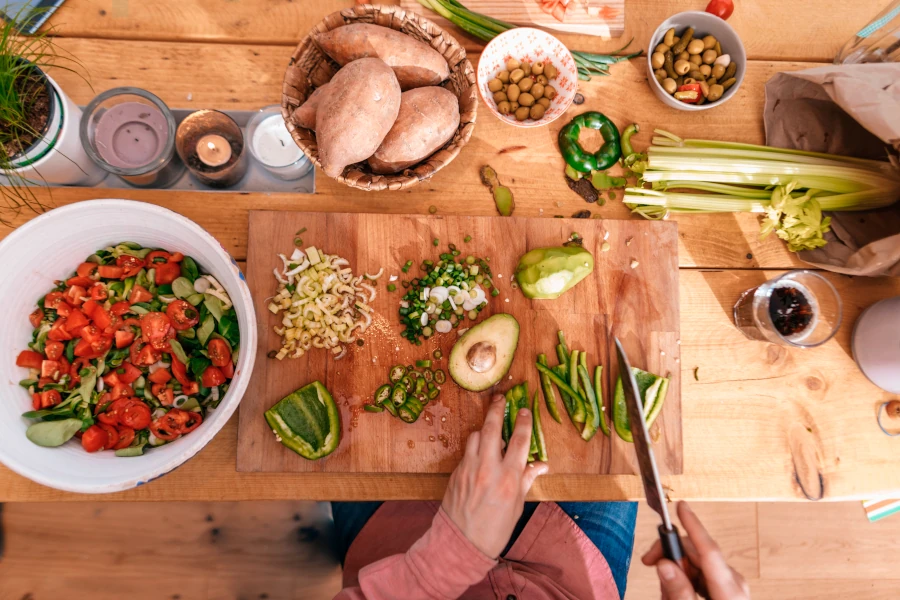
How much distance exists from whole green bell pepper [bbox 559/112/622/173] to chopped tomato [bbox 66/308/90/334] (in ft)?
4.68

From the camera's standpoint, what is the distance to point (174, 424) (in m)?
1.28

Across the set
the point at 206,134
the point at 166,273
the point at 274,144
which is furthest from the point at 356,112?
the point at 166,273

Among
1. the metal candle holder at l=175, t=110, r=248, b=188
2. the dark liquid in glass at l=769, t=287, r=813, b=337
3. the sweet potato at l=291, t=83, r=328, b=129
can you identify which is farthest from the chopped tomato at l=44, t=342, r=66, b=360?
the dark liquid in glass at l=769, t=287, r=813, b=337

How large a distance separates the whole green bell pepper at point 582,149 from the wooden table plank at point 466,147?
0.04 metres

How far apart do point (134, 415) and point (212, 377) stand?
0.20 m

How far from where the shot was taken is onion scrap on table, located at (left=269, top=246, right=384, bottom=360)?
1.50 m

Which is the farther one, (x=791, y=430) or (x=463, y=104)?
(x=791, y=430)

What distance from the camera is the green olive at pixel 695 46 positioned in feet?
5.17

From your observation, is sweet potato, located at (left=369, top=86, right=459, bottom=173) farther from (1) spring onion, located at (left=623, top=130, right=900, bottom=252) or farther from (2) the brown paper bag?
(2) the brown paper bag

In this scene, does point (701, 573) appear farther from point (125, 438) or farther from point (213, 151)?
point (213, 151)

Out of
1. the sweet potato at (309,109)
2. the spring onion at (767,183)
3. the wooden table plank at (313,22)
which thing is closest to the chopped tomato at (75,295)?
the sweet potato at (309,109)

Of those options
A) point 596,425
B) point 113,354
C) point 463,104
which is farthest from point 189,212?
point 596,425

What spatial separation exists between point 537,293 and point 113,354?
1.15 m

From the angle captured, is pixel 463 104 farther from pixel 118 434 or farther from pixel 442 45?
pixel 118 434
